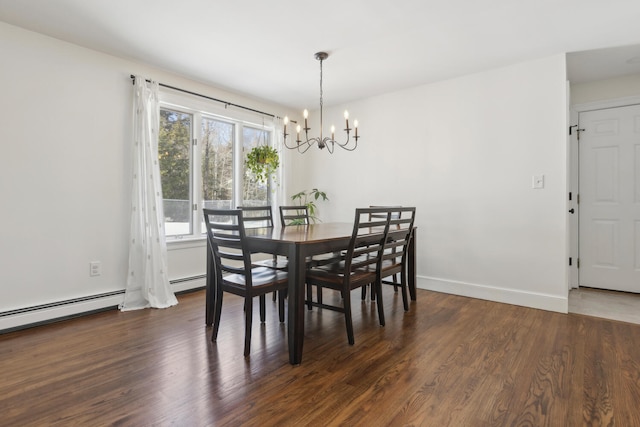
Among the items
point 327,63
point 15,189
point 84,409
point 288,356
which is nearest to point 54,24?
point 15,189

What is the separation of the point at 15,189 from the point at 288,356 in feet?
8.22

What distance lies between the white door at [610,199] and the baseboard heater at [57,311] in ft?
16.8

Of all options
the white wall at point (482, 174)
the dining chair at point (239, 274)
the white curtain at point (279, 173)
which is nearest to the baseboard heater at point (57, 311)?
the dining chair at point (239, 274)

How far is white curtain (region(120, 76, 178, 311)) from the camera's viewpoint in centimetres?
321

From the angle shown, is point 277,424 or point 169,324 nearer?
point 277,424

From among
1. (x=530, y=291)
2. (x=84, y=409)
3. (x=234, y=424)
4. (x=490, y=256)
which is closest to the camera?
(x=234, y=424)

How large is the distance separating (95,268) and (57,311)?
0.43 metres

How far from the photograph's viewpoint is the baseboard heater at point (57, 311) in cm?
256

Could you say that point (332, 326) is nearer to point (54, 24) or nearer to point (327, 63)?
point (327, 63)

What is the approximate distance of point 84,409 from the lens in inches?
62.1

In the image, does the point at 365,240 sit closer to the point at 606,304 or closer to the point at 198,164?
the point at 198,164

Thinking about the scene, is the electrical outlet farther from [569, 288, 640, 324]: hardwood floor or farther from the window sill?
[569, 288, 640, 324]: hardwood floor

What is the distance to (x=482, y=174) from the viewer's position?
3.56 metres

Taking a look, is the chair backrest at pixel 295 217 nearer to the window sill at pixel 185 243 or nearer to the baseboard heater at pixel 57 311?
the window sill at pixel 185 243
